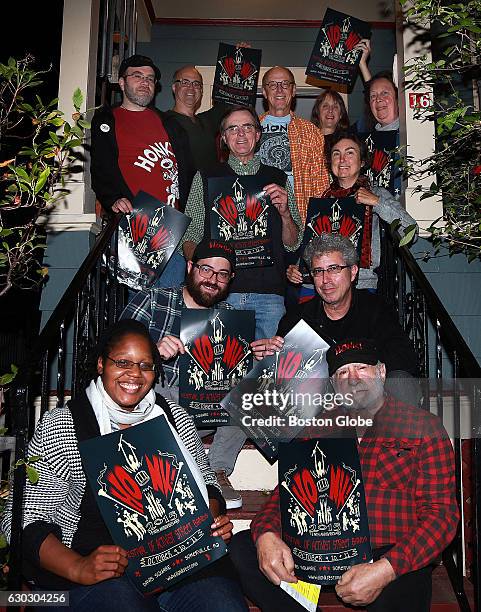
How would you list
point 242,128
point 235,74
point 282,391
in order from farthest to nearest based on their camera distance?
point 235,74 → point 242,128 → point 282,391

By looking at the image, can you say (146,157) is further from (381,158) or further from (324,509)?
(324,509)

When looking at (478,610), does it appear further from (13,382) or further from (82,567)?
(13,382)

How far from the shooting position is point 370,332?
3.64 m

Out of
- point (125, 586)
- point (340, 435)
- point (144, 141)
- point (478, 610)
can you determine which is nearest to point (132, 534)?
point (125, 586)

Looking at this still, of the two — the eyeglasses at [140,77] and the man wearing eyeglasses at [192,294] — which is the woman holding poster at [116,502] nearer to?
the man wearing eyeglasses at [192,294]

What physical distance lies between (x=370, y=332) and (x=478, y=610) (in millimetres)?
1385

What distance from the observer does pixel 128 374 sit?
276cm

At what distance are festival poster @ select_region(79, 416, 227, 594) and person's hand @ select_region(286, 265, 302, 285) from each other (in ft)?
6.25

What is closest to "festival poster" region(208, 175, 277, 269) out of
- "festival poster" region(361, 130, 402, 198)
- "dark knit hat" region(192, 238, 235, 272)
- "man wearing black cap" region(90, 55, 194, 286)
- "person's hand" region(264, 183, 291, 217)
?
"person's hand" region(264, 183, 291, 217)

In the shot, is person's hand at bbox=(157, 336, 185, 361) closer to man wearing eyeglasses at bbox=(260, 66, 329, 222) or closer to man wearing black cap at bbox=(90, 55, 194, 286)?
man wearing black cap at bbox=(90, 55, 194, 286)

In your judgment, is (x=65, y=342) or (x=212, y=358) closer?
(x=65, y=342)

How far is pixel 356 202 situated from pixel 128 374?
6.49 ft

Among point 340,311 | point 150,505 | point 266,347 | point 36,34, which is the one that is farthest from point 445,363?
point 36,34

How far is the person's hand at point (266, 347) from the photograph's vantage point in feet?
11.5
